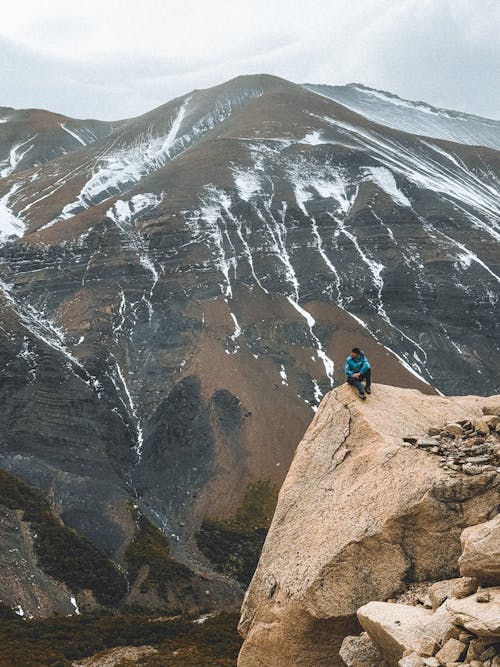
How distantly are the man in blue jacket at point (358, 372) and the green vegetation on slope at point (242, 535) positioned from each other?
59151 mm

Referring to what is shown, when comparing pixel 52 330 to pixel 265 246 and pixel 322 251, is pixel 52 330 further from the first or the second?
pixel 322 251

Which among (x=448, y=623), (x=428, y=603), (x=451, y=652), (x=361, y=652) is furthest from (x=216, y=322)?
(x=451, y=652)

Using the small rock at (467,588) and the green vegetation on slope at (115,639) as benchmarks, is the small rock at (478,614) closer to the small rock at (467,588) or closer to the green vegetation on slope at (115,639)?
the small rock at (467,588)

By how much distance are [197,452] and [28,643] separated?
39.1 meters

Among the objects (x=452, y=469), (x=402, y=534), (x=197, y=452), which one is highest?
(x=452, y=469)

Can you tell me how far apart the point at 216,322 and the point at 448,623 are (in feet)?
314

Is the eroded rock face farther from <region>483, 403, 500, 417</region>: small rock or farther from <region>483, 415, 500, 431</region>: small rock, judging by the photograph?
<region>483, 403, 500, 417</region>: small rock

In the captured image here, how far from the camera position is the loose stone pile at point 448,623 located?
1042 cm

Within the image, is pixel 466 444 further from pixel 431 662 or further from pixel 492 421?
pixel 431 662

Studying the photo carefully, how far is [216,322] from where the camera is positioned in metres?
106

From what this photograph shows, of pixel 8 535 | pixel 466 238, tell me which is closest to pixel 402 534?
pixel 8 535

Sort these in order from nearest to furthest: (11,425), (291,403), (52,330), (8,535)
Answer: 1. (8,535)
2. (11,425)
3. (291,403)
4. (52,330)

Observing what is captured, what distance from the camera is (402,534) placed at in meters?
15.3

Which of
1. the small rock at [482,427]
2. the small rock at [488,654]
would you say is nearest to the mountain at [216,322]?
the small rock at [482,427]
